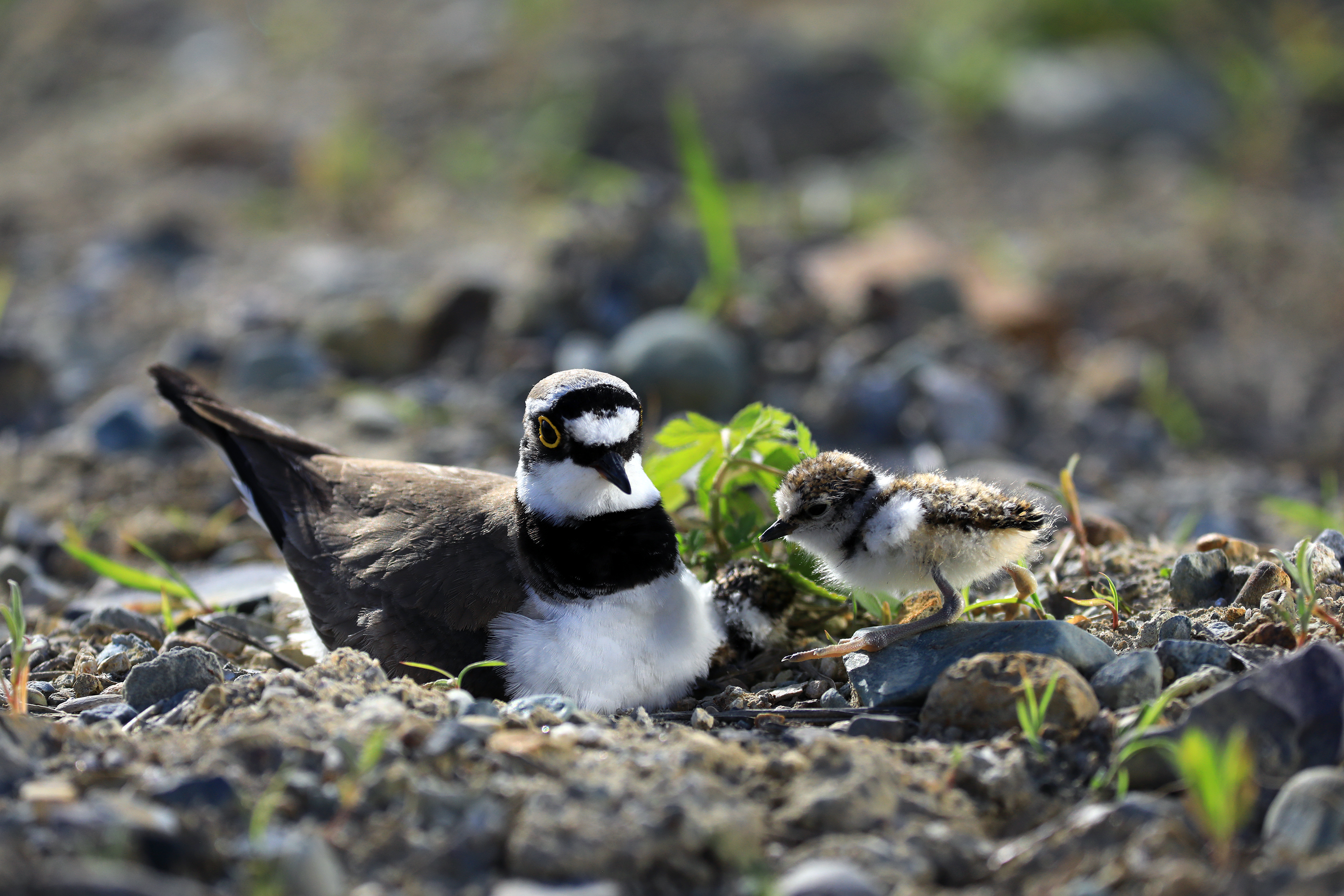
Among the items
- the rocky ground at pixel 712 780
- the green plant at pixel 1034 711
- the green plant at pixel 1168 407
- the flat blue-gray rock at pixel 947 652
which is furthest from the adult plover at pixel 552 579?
the green plant at pixel 1168 407

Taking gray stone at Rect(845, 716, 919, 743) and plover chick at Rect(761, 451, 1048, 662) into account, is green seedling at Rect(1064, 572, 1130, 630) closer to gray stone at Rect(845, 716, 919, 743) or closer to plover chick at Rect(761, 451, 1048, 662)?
plover chick at Rect(761, 451, 1048, 662)

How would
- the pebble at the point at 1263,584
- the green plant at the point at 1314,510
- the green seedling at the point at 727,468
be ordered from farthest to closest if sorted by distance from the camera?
the green plant at the point at 1314,510
the green seedling at the point at 727,468
the pebble at the point at 1263,584

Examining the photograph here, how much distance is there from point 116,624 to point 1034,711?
329 centimetres

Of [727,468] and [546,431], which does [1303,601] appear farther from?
[546,431]

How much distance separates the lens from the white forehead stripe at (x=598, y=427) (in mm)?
3736

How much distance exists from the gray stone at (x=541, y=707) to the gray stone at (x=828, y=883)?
957 mm

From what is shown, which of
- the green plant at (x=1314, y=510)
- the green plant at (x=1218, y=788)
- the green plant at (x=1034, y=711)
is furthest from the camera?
the green plant at (x=1314, y=510)

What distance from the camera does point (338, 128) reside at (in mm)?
10398

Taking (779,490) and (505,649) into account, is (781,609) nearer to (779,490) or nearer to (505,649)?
(779,490)

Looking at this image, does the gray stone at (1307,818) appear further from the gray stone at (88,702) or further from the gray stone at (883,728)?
the gray stone at (88,702)

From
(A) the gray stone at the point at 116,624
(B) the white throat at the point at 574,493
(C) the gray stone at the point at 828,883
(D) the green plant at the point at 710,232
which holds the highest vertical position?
(D) the green plant at the point at 710,232

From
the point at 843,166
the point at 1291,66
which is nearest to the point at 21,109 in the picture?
the point at 843,166

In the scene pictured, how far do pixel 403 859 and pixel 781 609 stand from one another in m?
1.86

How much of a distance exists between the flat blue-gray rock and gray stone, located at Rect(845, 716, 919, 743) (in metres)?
0.12
